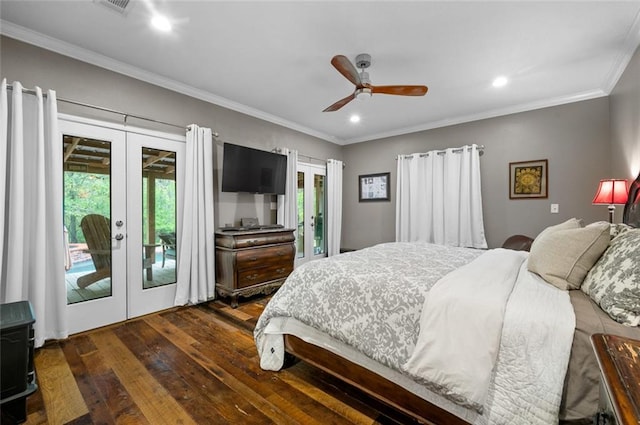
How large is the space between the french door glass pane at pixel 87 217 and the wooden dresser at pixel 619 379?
3.58 metres

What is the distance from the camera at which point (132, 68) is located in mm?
2879

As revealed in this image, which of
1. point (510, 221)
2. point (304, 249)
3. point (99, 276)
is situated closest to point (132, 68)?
point (99, 276)

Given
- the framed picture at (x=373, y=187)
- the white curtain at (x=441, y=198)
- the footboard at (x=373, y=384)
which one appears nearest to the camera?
the footboard at (x=373, y=384)

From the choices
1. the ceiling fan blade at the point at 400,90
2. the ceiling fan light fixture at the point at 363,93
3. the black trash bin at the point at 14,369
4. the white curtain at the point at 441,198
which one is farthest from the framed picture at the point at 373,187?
the black trash bin at the point at 14,369

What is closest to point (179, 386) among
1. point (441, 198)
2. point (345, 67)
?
point (345, 67)

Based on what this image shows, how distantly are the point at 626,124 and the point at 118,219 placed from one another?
5225 mm

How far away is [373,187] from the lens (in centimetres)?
544

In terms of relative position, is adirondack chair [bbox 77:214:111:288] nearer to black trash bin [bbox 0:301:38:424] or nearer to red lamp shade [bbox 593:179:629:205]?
black trash bin [bbox 0:301:38:424]

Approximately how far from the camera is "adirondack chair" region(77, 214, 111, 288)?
8.81 feet

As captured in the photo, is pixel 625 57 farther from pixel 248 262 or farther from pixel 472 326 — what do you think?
pixel 248 262

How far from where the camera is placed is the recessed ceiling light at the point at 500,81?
3.03 m

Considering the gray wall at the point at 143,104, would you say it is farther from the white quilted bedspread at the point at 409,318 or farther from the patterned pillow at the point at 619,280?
the patterned pillow at the point at 619,280

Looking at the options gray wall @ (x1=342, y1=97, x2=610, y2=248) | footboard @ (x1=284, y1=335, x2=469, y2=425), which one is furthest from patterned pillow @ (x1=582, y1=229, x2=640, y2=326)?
→ gray wall @ (x1=342, y1=97, x2=610, y2=248)

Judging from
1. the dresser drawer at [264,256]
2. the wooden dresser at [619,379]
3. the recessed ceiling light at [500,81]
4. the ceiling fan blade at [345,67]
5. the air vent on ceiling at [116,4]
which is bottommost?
the dresser drawer at [264,256]
